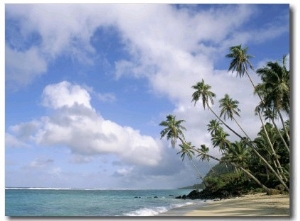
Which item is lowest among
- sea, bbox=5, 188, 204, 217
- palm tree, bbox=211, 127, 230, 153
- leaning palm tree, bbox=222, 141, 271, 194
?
sea, bbox=5, 188, 204, 217

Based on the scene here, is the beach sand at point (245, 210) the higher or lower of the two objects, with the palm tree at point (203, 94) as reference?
lower

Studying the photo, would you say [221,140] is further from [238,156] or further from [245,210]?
[245,210]

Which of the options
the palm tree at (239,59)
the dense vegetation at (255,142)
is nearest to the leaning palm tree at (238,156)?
the dense vegetation at (255,142)

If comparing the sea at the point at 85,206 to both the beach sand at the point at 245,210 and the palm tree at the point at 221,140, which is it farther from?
the palm tree at the point at 221,140

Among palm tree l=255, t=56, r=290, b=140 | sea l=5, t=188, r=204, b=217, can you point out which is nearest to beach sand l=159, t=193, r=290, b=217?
sea l=5, t=188, r=204, b=217

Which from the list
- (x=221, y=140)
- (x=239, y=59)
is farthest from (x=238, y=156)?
(x=239, y=59)

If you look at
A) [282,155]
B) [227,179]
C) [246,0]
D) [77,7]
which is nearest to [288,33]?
[246,0]

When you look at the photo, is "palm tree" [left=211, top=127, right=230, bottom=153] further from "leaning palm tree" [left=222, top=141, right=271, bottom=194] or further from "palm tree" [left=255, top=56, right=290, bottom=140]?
"palm tree" [left=255, top=56, right=290, bottom=140]

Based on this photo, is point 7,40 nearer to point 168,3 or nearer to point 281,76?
point 168,3

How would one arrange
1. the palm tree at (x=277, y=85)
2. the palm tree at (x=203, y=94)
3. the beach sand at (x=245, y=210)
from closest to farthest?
the beach sand at (x=245, y=210) < the palm tree at (x=277, y=85) < the palm tree at (x=203, y=94)

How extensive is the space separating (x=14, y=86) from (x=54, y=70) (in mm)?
1789

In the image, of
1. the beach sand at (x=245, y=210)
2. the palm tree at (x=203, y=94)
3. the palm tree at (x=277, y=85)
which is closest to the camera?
the beach sand at (x=245, y=210)

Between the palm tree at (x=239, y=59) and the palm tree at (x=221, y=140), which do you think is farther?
the palm tree at (x=221, y=140)

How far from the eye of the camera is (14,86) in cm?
841
